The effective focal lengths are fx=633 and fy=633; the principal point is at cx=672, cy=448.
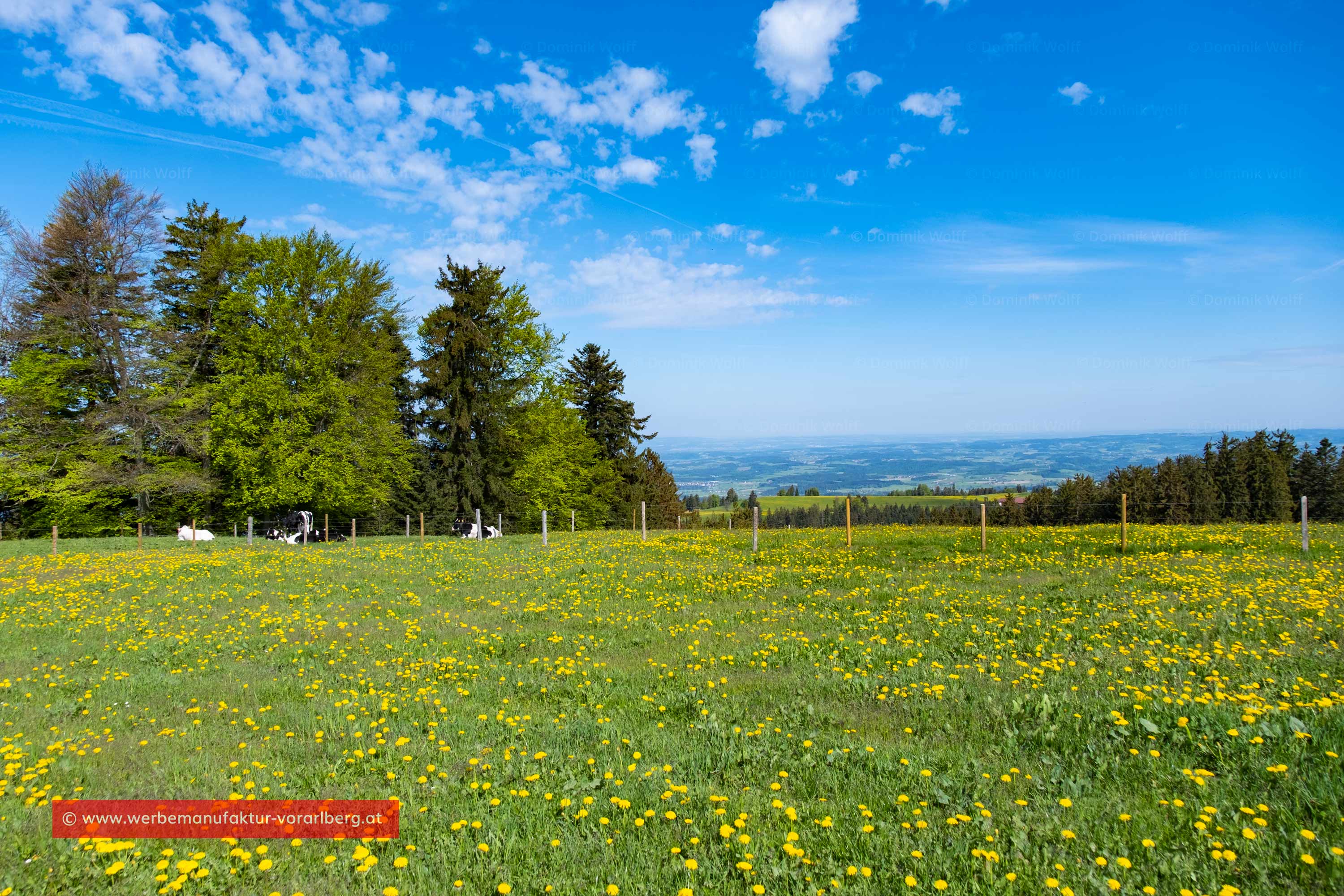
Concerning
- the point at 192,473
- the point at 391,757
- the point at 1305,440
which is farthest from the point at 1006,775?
the point at 1305,440

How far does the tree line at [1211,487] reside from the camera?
52.8 meters

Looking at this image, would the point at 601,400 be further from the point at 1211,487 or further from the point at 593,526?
the point at 1211,487

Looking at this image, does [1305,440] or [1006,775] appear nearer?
[1006,775]

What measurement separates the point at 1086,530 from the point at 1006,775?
1992cm

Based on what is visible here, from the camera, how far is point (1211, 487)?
57.0 m

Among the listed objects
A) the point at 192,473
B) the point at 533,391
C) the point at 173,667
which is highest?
the point at 533,391

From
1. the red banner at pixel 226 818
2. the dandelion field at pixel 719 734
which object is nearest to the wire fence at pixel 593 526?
the dandelion field at pixel 719 734

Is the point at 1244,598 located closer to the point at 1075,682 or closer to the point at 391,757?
the point at 1075,682

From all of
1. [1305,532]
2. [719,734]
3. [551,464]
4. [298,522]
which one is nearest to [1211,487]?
[1305,532]

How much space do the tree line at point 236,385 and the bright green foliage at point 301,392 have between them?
103mm

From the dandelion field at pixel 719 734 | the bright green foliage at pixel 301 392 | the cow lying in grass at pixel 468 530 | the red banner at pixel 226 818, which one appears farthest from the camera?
the cow lying in grass at pixel 468 530

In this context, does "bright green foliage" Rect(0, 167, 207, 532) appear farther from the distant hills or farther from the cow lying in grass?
the distant hills

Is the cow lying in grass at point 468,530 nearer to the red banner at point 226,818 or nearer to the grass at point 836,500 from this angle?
the red banner at point 226,818

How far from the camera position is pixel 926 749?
5.62 metres
